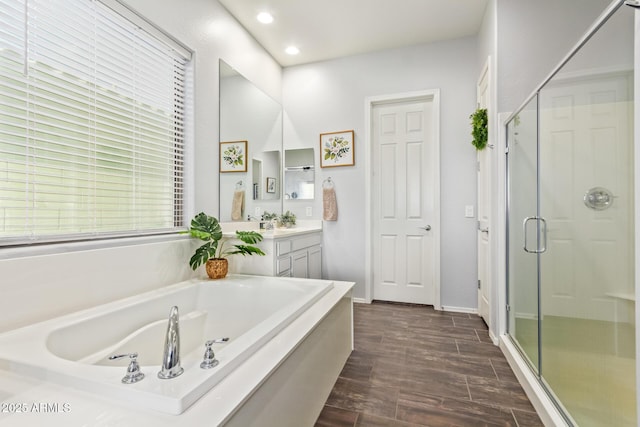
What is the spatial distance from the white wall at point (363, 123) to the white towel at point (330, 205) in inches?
2.9

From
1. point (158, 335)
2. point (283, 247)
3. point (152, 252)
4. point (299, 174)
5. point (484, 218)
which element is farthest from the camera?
point (299, 174)

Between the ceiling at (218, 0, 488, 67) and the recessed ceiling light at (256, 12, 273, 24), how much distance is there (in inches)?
1.5

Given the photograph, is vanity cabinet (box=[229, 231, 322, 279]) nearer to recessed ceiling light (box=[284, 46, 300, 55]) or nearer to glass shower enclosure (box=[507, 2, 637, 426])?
glass shower enclosure (box=[507, 2, 637, 426])

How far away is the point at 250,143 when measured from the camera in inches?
126

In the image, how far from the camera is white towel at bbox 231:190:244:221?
294 centimetres

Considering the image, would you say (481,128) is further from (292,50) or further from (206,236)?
(206,236)

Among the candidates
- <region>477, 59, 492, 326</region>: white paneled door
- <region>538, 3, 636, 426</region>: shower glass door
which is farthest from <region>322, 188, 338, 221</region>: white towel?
<region>538, 3, 636, 426</region>: shower glass door

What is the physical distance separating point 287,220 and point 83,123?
2.24m

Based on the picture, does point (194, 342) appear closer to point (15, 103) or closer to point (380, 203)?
point (15, 103)

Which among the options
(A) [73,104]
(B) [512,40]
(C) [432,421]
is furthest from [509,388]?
(A) [73,104]

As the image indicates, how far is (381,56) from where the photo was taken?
140 inches

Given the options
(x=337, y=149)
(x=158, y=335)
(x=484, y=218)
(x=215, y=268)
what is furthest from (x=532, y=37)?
(x=158, y=335)

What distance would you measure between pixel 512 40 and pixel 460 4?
650 mm

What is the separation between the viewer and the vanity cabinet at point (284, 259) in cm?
257
